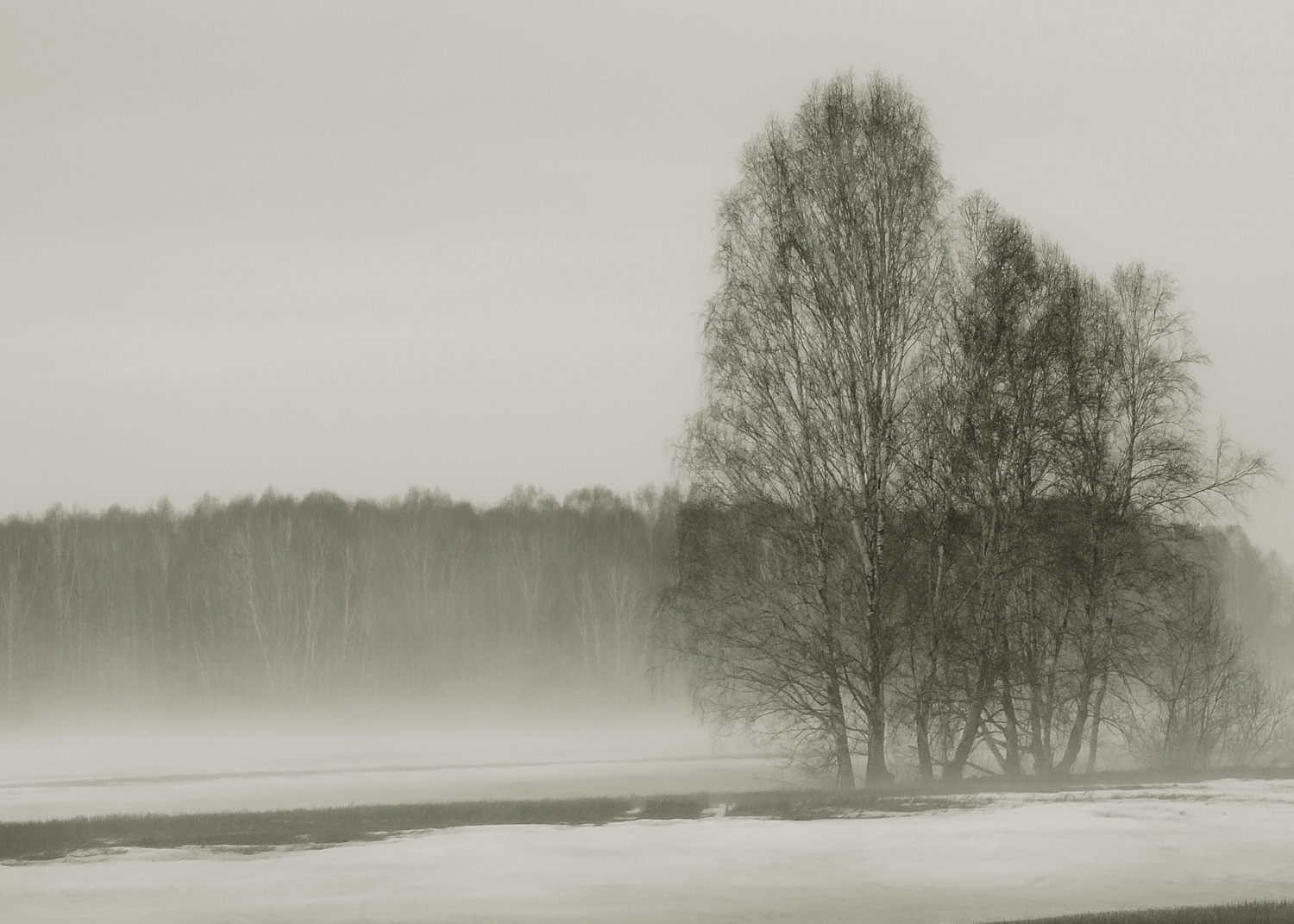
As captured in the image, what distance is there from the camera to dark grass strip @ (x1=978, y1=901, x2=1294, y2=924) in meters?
14.3

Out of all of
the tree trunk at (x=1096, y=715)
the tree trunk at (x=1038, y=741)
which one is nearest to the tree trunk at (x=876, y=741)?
the tree trunk at (x=1038, y=741)

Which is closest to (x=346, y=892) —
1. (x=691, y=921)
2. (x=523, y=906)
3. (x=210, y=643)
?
(x=523, y=906)

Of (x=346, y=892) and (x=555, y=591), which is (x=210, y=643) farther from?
(x=346, y=892)

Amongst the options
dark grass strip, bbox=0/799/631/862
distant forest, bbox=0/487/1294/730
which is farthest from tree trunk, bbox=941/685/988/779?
distant forest, bbox=0/487/1294/730

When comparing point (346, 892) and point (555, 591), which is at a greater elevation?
point (555, 591)

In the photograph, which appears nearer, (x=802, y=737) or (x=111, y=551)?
(x=802, y=737)

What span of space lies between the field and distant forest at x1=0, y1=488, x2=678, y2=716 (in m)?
54.9

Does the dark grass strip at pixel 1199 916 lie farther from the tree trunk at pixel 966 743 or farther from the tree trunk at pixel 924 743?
the tree trunk at pixel 966 743

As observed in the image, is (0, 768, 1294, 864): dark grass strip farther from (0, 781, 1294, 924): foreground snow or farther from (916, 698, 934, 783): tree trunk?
(916, 698, 934, 783): tree trunk

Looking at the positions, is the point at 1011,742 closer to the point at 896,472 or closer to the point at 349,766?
the point at 896,472

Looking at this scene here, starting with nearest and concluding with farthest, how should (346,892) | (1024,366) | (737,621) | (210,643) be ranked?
(346,892) → (737,621) → (1024,366) → (210,643)

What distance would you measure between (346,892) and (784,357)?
1640 centimetres

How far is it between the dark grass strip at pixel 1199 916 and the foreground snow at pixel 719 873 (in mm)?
1067

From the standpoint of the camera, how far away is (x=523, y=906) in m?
16.2
